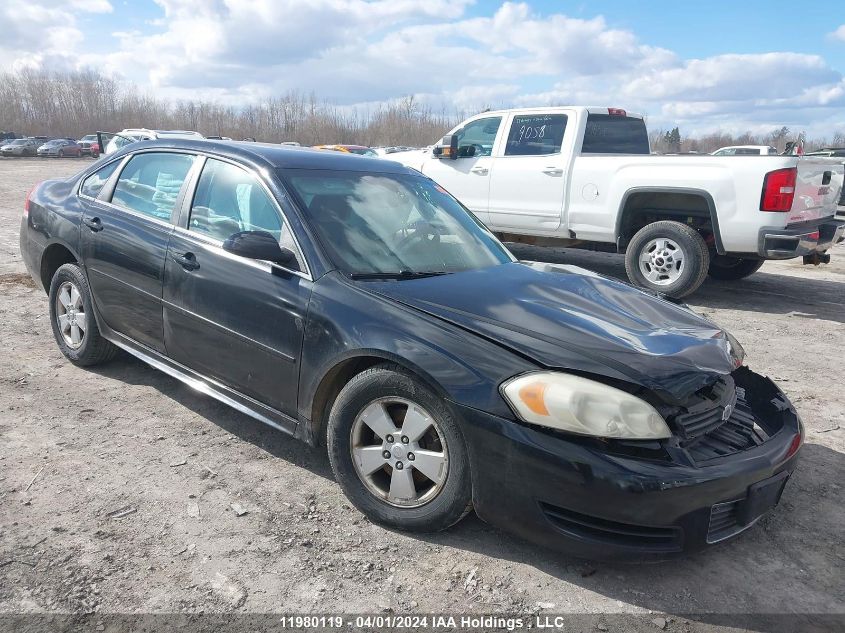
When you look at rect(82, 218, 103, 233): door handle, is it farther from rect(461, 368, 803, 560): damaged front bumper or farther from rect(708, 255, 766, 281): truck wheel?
rect(708, 255, 766, 281): truck wheel

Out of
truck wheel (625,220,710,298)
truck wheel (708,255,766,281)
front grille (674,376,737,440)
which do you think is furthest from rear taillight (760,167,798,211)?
front grille (674,376,737,440)

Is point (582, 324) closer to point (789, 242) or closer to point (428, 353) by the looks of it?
point (428, 353)

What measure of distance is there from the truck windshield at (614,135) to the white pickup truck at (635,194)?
0.01 metres

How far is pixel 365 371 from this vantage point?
9.10ft

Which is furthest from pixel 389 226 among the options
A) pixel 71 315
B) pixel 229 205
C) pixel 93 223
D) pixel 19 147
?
pixel 19 147

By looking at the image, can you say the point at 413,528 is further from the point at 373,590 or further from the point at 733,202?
the point at 733,202

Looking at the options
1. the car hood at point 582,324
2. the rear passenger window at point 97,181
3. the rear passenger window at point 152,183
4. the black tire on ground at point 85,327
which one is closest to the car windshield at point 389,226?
the car hood at point 582,324

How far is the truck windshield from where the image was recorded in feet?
27.0

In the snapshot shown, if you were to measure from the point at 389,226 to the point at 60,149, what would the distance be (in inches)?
2114

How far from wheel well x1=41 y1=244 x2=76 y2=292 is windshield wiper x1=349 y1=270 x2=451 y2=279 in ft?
8.35

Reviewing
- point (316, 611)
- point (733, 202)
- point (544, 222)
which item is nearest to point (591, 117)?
point (544, 222)

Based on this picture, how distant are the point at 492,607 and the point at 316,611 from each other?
0.64m

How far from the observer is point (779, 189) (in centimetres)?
650

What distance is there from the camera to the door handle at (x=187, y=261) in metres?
3.46
